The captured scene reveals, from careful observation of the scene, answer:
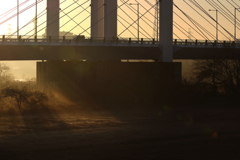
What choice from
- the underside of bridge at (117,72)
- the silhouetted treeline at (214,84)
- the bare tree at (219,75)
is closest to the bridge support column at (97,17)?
the underside of bridge at (117,72)

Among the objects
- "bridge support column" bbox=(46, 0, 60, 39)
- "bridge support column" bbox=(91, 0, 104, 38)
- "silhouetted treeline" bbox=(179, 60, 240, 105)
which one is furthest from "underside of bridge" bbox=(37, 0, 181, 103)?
"bridge support column" bbox=(91, 0, 104, 38)

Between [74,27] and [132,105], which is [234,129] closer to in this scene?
[132,105]

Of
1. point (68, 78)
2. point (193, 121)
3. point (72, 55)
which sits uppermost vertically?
point (72, 55)

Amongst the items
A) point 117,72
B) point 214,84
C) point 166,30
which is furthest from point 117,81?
point 214,84

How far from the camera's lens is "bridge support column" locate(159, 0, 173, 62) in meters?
33.7

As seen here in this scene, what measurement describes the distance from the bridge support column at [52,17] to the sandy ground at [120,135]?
16.2m

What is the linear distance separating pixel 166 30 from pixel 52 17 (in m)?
14.4

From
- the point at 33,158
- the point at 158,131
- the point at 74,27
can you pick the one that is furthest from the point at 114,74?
the point at 33,158

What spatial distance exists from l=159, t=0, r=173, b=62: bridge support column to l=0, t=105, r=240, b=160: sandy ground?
9752mm

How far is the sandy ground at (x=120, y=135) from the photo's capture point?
12338 mm

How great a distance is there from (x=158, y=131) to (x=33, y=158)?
807 centimetres

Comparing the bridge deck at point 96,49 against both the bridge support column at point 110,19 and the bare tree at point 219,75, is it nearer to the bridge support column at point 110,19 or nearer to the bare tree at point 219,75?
the bare tree at point 219,75

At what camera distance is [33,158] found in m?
11.5

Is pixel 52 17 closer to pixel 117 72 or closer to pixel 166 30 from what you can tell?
pixel 117 72
